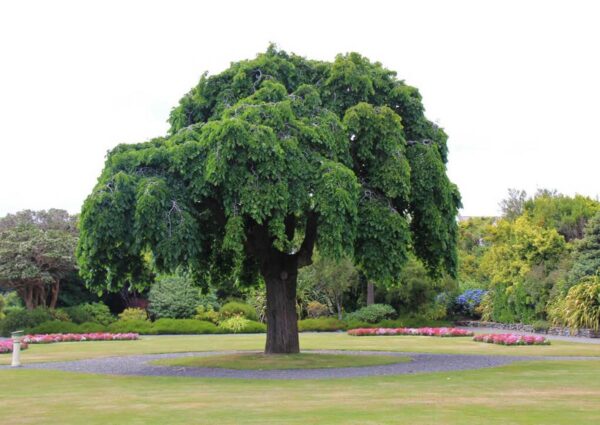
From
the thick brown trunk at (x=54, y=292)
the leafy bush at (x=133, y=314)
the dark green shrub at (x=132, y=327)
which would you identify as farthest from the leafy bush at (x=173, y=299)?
the thick brown trunk at (x=54, y=292)

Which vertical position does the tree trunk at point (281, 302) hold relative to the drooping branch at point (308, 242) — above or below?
below

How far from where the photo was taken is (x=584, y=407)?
10172 millimetres

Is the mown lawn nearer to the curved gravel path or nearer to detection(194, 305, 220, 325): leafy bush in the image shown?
the curved gravel path

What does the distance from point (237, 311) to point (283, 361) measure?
24551mm

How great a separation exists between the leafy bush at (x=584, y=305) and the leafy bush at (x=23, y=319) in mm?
26297

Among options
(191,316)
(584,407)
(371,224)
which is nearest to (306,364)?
(371,224)

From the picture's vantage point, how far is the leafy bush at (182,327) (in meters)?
39.1

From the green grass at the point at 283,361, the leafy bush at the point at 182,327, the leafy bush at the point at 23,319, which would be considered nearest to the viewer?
the green grass at the point at 283,361

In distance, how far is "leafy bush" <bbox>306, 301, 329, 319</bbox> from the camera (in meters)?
45.0

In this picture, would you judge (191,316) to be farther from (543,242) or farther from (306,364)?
(306,364)

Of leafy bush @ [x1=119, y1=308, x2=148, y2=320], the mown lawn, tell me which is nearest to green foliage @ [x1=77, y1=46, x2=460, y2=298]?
the mown lawn

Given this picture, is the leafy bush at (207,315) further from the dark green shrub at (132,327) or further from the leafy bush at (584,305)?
the leafy bush at (584,305)

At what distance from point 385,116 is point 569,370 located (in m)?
7.57

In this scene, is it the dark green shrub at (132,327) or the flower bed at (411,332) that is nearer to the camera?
the flower bed at (411,332)
